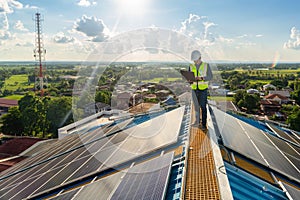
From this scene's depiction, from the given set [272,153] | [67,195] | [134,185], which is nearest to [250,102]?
[272,153]

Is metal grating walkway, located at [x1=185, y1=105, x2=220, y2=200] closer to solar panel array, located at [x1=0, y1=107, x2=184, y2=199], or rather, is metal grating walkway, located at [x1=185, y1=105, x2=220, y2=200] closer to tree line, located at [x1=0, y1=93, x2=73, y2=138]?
solar panel array, located at [x1=0, y1=107, x2=184, y2=199]

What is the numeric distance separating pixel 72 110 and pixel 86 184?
18362 millimetres

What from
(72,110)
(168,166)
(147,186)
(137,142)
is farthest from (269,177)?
(72,110)

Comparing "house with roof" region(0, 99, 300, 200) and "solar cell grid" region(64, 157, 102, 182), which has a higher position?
"house with roof" region(0, 99, 300, 200)

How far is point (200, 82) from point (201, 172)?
2680 mm

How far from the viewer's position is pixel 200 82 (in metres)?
5.90

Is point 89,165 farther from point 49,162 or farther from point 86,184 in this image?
point 49,162

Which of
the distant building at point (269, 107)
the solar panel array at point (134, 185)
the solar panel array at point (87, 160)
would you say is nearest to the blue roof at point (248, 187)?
the solar panel array at point (134, 185)

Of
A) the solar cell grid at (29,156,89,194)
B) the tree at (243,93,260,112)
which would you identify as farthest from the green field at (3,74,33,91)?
the solar cell grid at (29,156,89,194)

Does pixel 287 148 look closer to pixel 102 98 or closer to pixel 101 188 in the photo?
pixel 101 188

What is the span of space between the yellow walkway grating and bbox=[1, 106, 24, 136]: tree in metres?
20.4

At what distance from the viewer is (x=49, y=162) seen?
724cm

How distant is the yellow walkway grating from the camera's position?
3.26 metres

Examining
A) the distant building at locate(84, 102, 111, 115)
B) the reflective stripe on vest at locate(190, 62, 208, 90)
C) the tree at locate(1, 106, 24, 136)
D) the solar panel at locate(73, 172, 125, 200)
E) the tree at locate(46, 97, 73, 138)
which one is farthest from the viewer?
the distant building at locate(84, 102, 111, 115)
